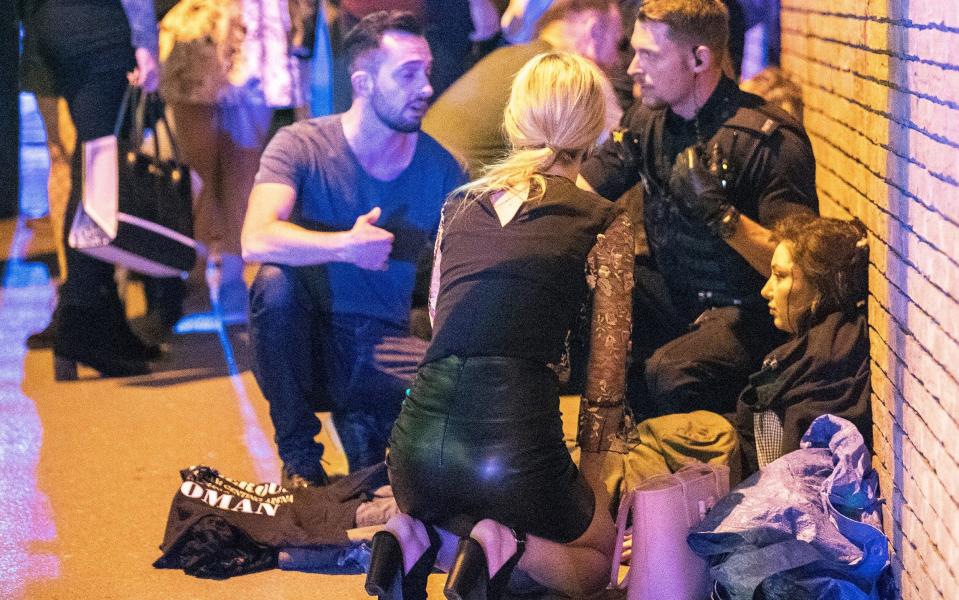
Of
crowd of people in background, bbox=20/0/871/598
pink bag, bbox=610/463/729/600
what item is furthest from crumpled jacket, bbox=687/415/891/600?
crowd of people in background, bbox=20/0/871/598

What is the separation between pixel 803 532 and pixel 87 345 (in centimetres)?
318

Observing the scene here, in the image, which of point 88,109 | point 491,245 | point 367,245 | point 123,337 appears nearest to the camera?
point 491,245

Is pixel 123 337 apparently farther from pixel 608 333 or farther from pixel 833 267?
pixel 833 267

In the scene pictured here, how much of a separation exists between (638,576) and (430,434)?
644 mm

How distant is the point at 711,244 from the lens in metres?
4.02

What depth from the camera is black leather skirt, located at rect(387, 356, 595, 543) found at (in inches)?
115

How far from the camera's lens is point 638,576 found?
3160 millimetres

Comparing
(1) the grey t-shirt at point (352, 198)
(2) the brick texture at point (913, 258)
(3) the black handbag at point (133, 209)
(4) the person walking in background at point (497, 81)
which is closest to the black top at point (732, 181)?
(2) the brick texture at point (913, 258)

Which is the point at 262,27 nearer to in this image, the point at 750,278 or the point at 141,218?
the point at 141,218

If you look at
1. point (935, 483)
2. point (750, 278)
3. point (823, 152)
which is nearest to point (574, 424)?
point (750, 278)

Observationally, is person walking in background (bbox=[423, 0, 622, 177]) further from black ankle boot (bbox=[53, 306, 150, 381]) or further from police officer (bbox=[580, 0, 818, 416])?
black ankle boot (bbox=[53, 306, 150, 381])

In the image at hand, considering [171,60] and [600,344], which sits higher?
[171,60]

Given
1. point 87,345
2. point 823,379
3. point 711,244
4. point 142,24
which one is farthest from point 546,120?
point 142,24

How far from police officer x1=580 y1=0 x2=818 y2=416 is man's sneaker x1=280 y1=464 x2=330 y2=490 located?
1049 mm
